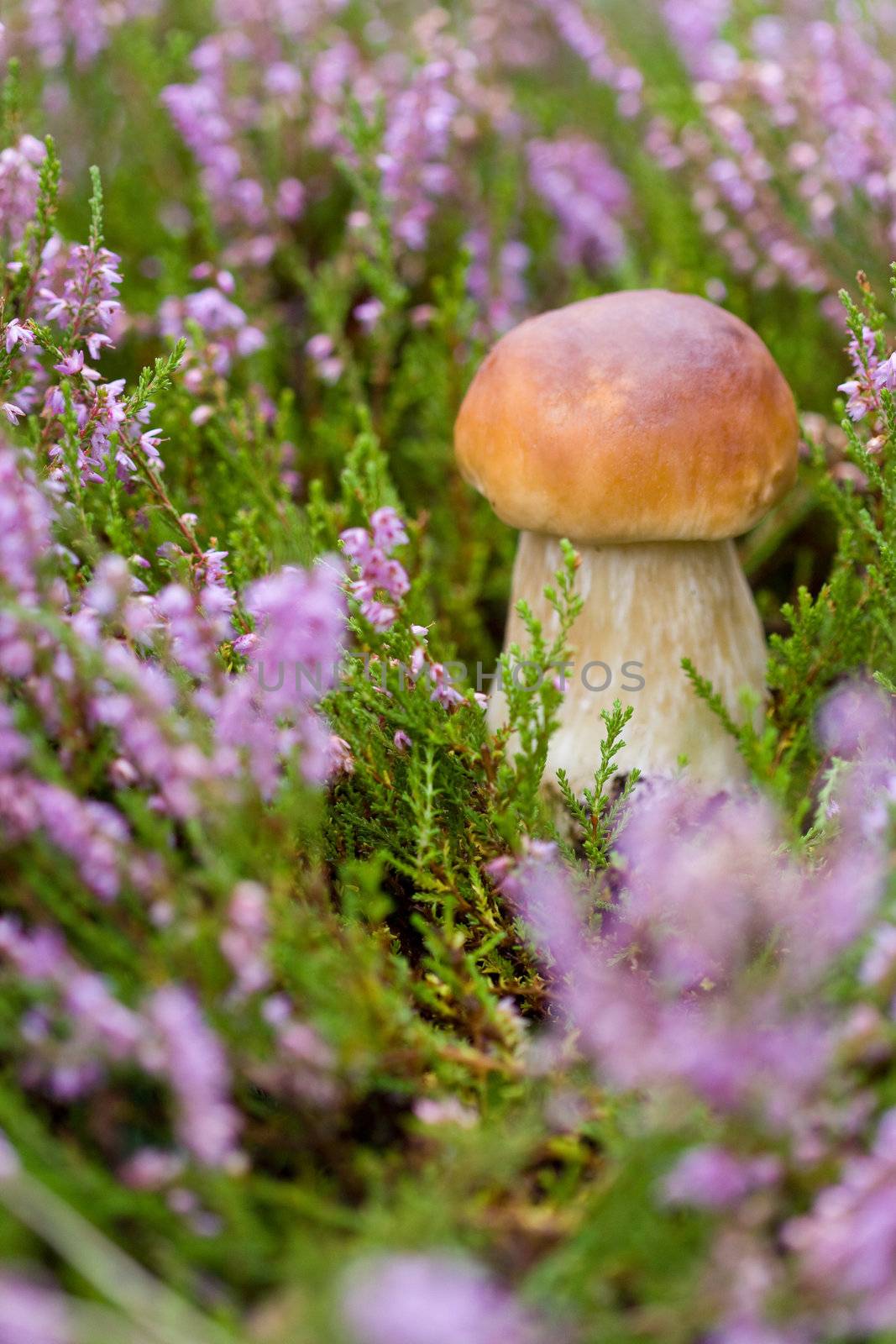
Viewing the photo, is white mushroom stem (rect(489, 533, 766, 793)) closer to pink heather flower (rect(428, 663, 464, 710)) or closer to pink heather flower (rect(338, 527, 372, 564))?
pink heather flower (rect(428, 663, 464, 710))

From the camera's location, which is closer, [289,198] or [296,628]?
[296,628]

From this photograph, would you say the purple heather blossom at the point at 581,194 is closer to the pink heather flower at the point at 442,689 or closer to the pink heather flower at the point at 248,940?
the pink heather flower at the point at 442,689

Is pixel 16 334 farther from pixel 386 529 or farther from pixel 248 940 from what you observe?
pixel 248 940

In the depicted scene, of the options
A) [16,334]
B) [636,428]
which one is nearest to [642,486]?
[636,428]

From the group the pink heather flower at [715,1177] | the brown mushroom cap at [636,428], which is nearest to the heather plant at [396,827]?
the pink heather flower at [715,1177]

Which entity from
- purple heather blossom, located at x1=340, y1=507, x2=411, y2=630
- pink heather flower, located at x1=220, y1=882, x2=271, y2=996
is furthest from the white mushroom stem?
pink heather flower, located at x1=220, y1=882, x2=271, y2=996

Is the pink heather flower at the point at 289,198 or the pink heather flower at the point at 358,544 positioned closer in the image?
the pink heather flower at the point at 358,544
